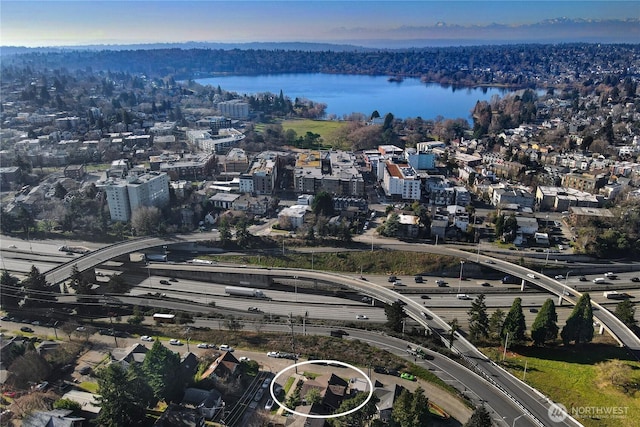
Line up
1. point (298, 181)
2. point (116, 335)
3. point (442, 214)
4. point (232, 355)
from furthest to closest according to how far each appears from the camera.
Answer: point (298, 181)
point (442, 214)
point (116, 335)
point (232, 355)

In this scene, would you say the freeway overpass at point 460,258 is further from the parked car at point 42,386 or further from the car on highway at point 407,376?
the car on highway at point 407,376

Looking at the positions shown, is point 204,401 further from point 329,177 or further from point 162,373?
point 329,177

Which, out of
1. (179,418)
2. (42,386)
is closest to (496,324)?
(179,418)

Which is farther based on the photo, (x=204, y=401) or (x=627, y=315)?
(x=627, y=315)

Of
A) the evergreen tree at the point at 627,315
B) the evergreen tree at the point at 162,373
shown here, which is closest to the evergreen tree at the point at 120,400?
the evergreen tree at the point at 162,373

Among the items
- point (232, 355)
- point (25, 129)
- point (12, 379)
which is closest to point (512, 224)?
point (232, 355)

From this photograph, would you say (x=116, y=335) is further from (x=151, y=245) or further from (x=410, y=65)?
(x=410, y=65)
